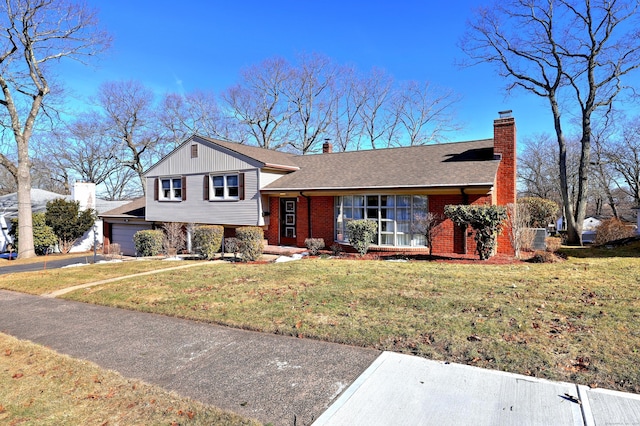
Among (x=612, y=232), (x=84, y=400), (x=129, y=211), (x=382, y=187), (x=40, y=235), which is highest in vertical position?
(x=382, y=187)

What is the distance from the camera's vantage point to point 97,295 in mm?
7660

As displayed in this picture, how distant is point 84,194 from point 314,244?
18124 millimetres

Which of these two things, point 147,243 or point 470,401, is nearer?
point 470,401

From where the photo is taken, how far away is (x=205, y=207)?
61.9ft

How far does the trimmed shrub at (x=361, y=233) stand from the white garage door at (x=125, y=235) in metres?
15.0

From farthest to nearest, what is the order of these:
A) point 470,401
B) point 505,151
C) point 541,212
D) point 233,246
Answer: point 541,212 < point 233,246 < point 505,151 < point 470,401

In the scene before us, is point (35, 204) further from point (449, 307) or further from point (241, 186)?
point (449, 307)

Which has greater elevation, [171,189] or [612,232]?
[171,189]

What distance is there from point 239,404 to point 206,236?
11.1 metres

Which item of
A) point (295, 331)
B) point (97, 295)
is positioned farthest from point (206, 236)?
point (295, 331)

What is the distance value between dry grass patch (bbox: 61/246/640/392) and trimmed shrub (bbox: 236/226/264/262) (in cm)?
318

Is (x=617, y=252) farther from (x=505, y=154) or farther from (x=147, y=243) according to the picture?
(x=147, y=243)

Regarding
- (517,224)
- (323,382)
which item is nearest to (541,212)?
(517,224)

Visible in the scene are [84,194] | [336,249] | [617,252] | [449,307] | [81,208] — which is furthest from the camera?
[84,194]
